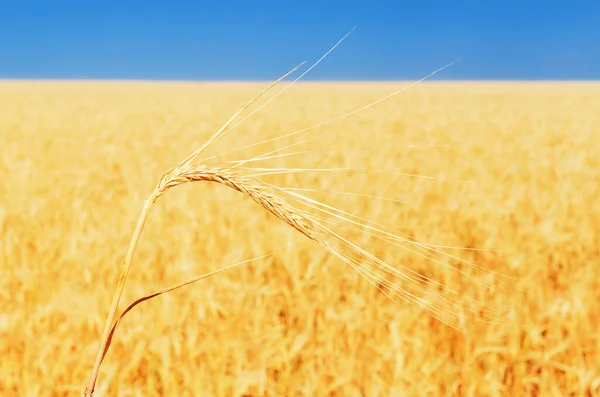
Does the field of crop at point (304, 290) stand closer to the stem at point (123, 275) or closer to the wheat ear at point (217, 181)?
the wheat ear at point (217, 181)

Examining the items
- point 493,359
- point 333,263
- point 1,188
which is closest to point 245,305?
point 333,263

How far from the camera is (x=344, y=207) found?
194 inches

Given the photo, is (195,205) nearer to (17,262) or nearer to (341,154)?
(17,262)

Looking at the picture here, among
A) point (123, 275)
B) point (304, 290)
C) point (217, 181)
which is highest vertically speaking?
point (217, 181)

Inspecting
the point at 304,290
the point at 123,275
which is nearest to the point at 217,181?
the point at 123,275

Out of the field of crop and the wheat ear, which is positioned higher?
the wheat ear

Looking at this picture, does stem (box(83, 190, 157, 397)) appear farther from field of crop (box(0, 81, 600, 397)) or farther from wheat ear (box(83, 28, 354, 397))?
field of crop (box(0, 81, 600, 397))

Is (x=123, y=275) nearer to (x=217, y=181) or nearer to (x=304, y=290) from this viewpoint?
(x=217, y=181)

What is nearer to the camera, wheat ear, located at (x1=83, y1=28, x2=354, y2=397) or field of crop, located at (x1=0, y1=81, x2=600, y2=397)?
wheat ear, located at (x1=83, y1=28, x2=354, y2=397)

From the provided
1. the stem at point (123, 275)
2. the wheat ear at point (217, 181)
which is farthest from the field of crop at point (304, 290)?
the stem at point (123, 275)

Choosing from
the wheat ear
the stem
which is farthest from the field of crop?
the stem

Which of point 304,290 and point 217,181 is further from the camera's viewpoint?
point 304,290

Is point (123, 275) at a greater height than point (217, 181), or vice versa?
point (217, 181)

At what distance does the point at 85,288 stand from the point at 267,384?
1347 mm
